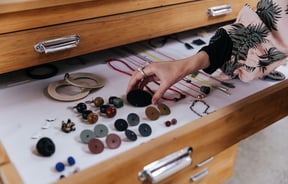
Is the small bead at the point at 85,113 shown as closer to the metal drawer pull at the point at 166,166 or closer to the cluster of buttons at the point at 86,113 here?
the cluster of buttons at the point at 86,113

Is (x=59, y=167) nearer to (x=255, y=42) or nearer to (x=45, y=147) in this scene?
(x=45, y=147)

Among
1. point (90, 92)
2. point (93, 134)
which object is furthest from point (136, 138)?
point (90, 92)

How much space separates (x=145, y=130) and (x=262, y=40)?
32cm

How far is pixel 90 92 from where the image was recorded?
2.56 feet

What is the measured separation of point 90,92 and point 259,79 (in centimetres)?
38

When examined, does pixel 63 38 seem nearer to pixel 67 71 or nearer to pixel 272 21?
pixel 67 71

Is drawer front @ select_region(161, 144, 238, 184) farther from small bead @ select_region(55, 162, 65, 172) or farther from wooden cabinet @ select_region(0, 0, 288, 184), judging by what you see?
small bead @ select_region(55, 162, 65, 172)

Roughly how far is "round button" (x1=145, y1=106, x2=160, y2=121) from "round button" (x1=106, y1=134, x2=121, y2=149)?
0.29 ft

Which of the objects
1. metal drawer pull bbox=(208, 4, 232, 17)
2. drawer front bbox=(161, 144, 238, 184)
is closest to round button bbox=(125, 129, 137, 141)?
drawer front bbox=(161, 144, 238, 184)

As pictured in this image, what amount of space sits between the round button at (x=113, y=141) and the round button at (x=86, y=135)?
1.1 inches

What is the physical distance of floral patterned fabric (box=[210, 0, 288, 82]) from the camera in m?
0.77

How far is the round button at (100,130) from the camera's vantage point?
0.64 m

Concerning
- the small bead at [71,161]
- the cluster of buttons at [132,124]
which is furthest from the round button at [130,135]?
the small bead at [71,161]

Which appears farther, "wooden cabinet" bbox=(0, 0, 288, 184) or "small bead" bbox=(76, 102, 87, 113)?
"small bead" bbox=(76, 102, 87, 113)
